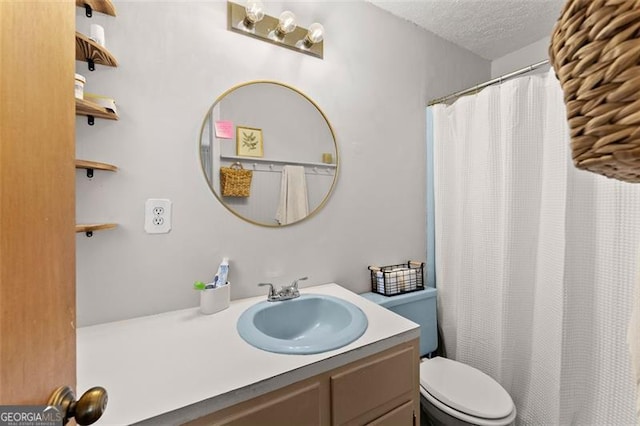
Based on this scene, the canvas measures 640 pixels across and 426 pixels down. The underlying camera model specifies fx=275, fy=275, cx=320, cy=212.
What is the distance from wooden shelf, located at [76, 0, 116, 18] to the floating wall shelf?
0.52m

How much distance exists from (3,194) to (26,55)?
19 cm

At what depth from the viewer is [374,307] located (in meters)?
1.11

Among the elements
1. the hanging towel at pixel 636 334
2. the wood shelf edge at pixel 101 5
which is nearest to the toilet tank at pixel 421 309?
the hanging towel at pixel 636 334

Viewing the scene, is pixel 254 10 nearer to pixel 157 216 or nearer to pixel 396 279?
pixel 157 216

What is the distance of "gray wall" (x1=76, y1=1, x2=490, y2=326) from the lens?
100cm

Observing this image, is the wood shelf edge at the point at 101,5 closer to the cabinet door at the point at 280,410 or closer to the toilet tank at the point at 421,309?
the cabinet door at the point at 280,410

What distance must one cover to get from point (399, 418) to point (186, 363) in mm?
700

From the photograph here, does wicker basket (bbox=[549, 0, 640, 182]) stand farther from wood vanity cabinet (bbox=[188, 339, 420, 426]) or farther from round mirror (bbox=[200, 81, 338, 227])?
round mirror (bbox=[200, 81, 338, 227])

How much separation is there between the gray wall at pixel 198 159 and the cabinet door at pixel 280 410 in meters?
0.57

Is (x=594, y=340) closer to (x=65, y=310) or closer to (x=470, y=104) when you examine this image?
(x=470, y=104)

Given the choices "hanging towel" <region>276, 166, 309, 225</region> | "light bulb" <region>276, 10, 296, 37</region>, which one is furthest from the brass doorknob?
"light bulb" <region>276, 10, 296, 37</region>

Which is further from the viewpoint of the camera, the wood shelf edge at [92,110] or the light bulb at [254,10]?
the light bulb at [254,10]

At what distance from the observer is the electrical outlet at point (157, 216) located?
41.3 inches

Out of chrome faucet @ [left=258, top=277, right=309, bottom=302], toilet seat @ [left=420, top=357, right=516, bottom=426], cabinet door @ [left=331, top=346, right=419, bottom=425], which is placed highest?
chrome faucet @ [left=258, top=277, right=309, bottom=302]
